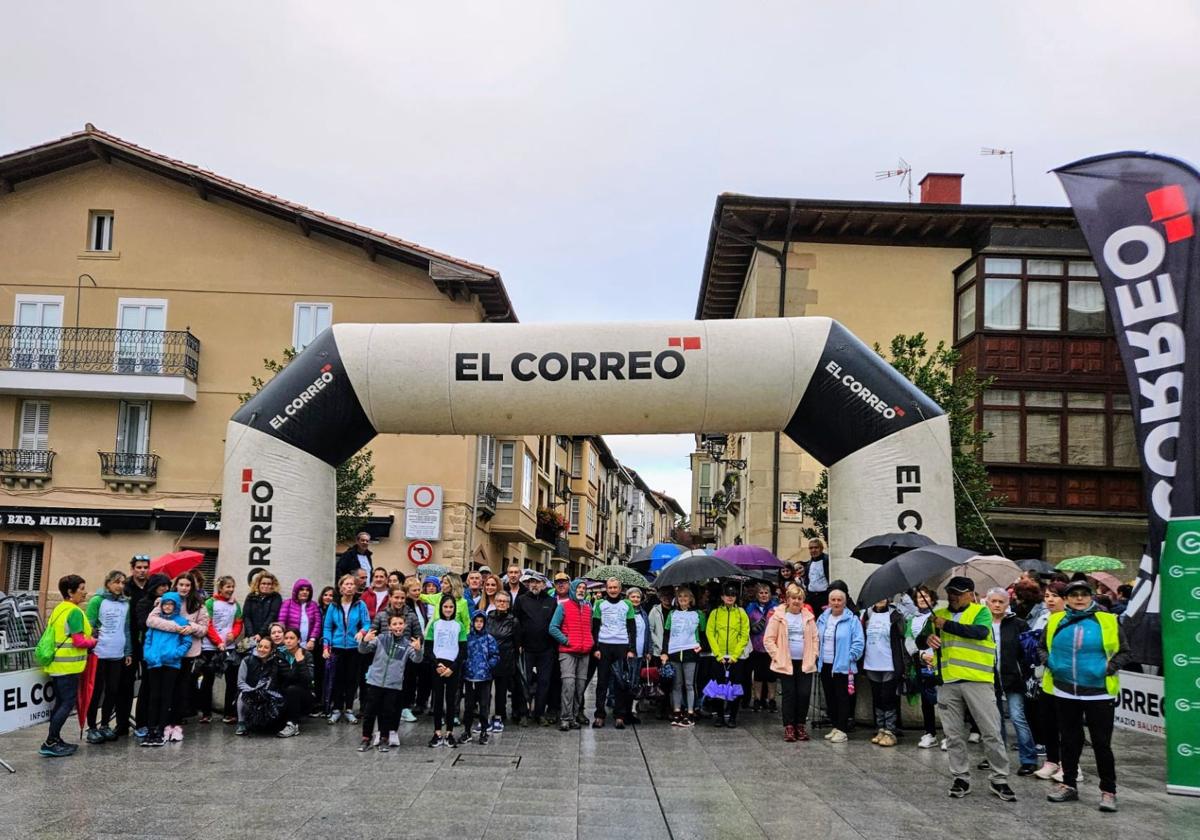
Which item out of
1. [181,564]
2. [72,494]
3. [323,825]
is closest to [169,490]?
[72,494]

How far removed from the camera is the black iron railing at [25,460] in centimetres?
2525

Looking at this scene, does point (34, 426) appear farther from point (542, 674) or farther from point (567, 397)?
point (542, 674)

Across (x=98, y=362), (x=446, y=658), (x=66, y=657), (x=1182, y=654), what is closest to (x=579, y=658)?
(x=446, y=658)

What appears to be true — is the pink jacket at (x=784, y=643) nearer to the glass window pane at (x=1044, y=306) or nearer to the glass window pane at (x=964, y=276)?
the glass window pane at (x=1044, y=306)

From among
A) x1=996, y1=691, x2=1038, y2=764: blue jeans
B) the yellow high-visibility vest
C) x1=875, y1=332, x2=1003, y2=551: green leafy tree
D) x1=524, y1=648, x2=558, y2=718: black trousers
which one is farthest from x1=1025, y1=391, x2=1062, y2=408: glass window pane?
the yellow high-visibility vest

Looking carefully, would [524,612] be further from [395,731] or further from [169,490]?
[169,490]

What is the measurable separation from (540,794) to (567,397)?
525cm

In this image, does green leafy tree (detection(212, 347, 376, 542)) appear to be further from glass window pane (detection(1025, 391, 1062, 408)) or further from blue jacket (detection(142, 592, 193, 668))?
glass window pane (detection(1025, 391, 1062, 408))

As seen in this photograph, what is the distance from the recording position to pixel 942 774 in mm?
9312

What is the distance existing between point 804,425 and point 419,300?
51.9 ft

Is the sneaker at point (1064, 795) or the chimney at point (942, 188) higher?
the chimney at point (942, 188)

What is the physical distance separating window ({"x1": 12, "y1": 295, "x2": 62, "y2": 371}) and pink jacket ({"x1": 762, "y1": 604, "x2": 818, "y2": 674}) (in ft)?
68.0

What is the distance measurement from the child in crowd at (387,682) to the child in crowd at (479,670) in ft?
2.36

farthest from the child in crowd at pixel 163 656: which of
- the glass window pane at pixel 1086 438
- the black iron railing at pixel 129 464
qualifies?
the glass window pane at pixel 1086 438
